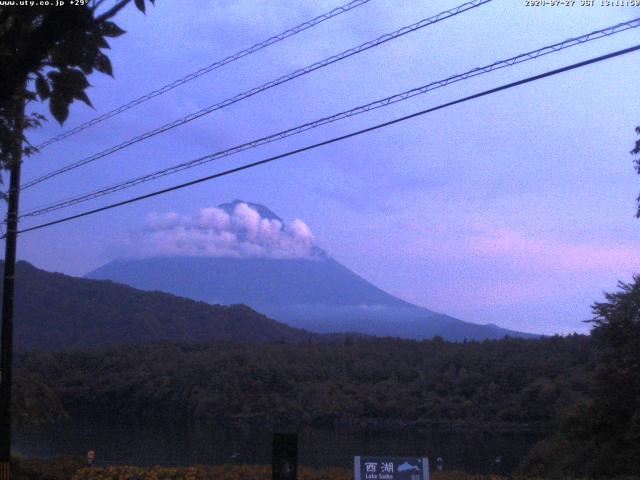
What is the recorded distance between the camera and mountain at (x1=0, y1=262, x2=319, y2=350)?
60625 millimetres

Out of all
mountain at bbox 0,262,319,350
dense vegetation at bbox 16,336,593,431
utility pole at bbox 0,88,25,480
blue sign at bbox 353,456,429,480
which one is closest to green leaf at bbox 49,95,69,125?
blue sign at bbox 353,456,429,480

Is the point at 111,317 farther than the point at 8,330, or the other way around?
the point at 111,317

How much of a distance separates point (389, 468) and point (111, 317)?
188 ft

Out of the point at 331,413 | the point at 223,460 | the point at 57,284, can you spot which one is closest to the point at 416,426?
the point at 331,413

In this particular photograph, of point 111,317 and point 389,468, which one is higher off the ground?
point 111,317

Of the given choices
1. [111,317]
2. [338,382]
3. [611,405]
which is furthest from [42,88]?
[111,317]

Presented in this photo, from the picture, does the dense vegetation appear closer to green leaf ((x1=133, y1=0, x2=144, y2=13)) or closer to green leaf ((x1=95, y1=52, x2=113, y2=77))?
green leaf ((x1=95, y1=52, x2=113, y2=77))

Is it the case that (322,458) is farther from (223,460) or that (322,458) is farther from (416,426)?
(416,426)

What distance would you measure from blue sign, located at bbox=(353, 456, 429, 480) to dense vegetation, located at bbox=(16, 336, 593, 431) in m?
17.6

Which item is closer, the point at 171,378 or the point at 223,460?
the point at 223,460

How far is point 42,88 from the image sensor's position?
16.1 ft

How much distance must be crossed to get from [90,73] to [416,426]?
966 inches

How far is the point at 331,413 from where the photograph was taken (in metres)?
29.7

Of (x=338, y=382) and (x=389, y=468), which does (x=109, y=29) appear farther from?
(x=338, y=382)
